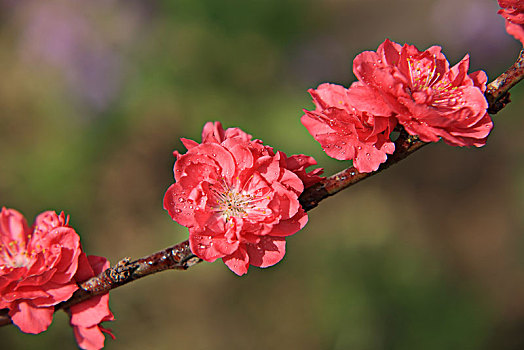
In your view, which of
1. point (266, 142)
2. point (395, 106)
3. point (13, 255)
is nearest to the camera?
point (395, 106)

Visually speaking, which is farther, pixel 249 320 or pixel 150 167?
pixel 150 167

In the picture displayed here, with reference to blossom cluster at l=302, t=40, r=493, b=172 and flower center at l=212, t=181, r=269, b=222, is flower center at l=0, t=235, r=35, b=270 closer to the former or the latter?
flower center at l=212, t=181, r=269, b=222

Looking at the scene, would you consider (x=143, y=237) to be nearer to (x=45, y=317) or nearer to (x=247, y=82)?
(x=247, y=82)

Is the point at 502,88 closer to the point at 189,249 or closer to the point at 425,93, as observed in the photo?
the point at 425,93

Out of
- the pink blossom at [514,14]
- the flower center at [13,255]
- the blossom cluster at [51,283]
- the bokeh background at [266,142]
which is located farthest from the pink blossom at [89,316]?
the bokeh background at [266,142]

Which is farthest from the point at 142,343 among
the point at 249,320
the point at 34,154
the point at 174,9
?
the point at 174,9

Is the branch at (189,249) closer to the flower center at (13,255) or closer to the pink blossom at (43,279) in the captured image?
the pink blossom at (43,279)

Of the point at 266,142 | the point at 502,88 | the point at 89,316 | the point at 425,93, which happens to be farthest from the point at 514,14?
the point at 266,142
